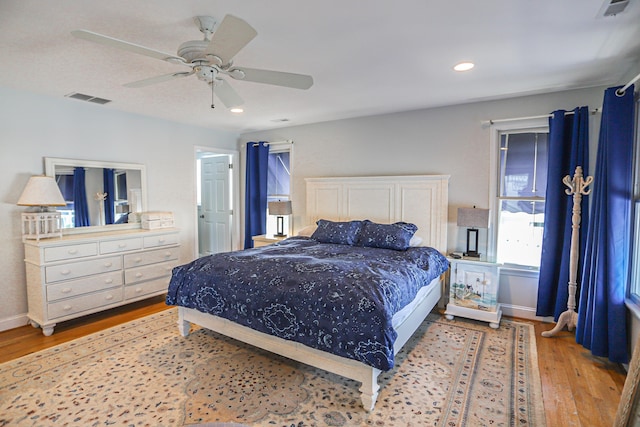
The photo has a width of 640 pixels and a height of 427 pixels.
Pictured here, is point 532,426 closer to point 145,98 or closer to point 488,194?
point 488,194

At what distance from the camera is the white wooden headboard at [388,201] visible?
154 inches

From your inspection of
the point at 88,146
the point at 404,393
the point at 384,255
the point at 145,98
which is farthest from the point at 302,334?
the point at 88,146

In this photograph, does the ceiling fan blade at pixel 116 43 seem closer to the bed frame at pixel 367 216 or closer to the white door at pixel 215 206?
the bed frame at pixel 367 216

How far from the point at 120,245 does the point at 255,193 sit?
2.17m

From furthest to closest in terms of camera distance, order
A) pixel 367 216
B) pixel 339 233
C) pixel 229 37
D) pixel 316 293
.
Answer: pixel 367 216 < pixel 339 233 < pixel 316 293 < pixel 229 37

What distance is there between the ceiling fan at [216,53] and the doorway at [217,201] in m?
3.49

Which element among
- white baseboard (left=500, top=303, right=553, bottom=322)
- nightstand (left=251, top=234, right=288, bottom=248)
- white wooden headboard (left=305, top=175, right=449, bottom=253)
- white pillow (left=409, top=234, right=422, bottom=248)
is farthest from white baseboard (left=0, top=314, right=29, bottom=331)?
white baseboard (left=500, top=303, right=553, bottom=322)

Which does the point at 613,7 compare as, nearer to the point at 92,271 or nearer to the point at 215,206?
the point at 92,271

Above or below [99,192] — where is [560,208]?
below

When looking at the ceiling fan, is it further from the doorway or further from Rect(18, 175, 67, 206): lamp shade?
the doorway

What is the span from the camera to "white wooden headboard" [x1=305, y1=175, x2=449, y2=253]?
3.92 metres

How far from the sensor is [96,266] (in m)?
3.56

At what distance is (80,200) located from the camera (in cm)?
385

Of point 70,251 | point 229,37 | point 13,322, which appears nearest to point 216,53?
point 229,37
